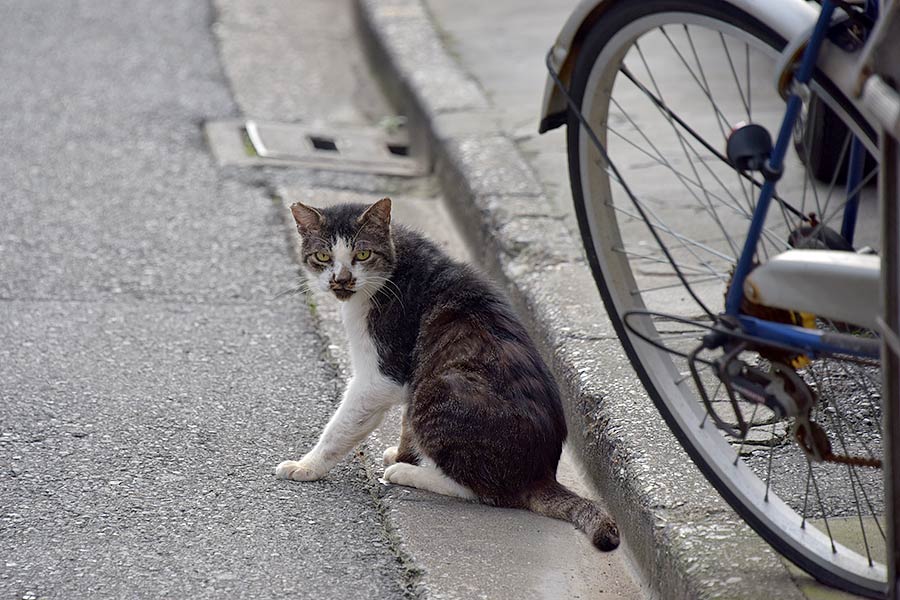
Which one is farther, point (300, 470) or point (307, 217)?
point (307, 217)

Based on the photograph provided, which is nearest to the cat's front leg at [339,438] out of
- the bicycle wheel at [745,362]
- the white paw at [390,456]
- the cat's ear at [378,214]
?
the white paw at [390,456]

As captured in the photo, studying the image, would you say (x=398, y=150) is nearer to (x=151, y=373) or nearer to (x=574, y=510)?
(x=151, y=373)

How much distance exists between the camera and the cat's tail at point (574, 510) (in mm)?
2428

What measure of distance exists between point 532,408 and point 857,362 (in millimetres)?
758

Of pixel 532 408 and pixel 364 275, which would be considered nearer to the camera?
pixel 532 408

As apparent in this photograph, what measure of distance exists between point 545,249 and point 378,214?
832 millimetres

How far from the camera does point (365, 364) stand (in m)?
2.86

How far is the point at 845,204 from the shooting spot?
2.13 m

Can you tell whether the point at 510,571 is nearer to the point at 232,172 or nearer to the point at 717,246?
the point at 717,246

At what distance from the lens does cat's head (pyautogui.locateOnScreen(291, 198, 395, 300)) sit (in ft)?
9.53

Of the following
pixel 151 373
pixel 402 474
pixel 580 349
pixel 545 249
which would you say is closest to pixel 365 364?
pixel 402 474

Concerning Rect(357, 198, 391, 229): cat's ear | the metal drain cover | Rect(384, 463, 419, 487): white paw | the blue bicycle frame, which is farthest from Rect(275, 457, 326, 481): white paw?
the metal drain cover

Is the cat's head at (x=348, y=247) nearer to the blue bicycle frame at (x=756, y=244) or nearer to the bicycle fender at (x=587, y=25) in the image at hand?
the bicycle fender at (x=587, y=25)

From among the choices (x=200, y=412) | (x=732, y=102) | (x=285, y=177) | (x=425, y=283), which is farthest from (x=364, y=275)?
(x=732, y=102)
